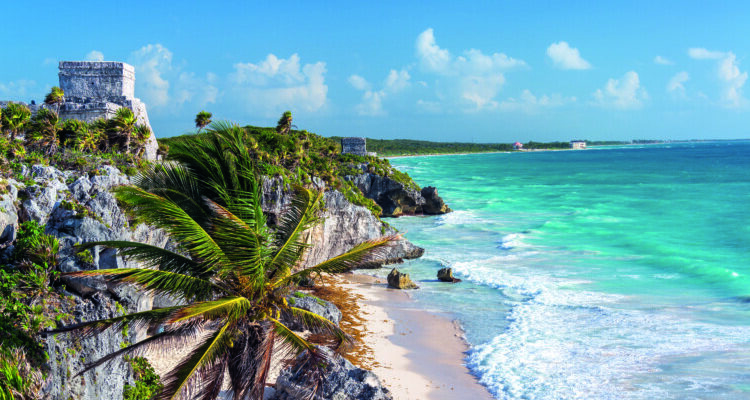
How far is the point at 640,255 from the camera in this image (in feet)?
92.3

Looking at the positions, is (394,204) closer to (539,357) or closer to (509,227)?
(509,227)

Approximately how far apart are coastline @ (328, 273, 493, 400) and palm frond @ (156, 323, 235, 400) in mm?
5548

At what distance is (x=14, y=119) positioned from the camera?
1730 cm

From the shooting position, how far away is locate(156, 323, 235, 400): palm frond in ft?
21.7

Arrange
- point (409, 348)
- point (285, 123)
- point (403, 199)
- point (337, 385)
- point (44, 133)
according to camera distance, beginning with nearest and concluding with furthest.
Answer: point (337, 385) < point (409, 348) < point (44, 133) < point (285, 123) < point (403, 199)

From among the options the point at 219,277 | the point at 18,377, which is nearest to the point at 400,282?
the point at 219,277

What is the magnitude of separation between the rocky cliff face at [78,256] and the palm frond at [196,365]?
104 inches

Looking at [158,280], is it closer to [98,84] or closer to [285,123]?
[98,84]

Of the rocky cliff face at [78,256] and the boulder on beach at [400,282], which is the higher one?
A: the rocky cliff face at [78,256]

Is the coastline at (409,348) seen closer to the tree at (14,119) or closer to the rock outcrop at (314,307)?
the rock outcrop at (314,307)

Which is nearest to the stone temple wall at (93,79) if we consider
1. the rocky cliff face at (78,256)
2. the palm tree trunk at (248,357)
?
the rocky cliff face at (78,256)

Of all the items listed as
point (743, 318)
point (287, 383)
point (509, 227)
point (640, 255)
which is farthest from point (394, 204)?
point (287, 383)

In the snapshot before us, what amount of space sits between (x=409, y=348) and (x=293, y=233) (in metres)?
7.68

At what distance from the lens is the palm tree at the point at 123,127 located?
63.8 ft
